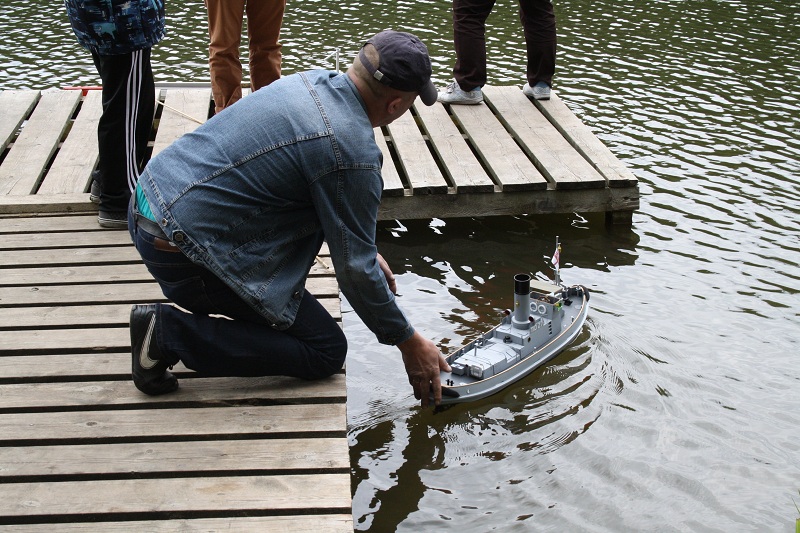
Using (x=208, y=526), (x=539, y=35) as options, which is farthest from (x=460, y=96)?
(x=208, y=526)

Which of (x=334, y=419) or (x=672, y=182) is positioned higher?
(x=334, y=419)

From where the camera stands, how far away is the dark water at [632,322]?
4172 mm

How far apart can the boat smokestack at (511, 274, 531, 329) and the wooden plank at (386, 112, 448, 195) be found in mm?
1471

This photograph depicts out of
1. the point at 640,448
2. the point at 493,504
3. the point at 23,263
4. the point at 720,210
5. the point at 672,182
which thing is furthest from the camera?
the point at 672,182

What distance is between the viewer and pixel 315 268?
195 inches

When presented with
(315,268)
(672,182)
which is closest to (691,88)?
(672,182)

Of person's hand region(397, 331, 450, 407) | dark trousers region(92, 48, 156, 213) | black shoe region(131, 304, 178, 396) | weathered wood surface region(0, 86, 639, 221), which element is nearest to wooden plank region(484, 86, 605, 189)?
weathered wood surface region(0, 86, 639, 221)

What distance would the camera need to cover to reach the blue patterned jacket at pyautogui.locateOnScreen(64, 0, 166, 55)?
4680mm

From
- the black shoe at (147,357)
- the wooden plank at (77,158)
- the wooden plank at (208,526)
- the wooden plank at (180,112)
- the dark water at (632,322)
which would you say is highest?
the black shoe at (147,357)

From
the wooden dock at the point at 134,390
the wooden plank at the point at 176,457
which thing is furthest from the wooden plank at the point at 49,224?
the wooden plank at the point at 176,457

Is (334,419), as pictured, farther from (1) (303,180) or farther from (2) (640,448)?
(2) (640,448)

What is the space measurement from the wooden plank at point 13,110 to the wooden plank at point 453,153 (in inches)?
119

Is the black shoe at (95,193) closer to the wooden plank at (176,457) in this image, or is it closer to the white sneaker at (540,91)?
the wooden plank at (176,457)

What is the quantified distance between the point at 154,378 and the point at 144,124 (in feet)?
6.36
